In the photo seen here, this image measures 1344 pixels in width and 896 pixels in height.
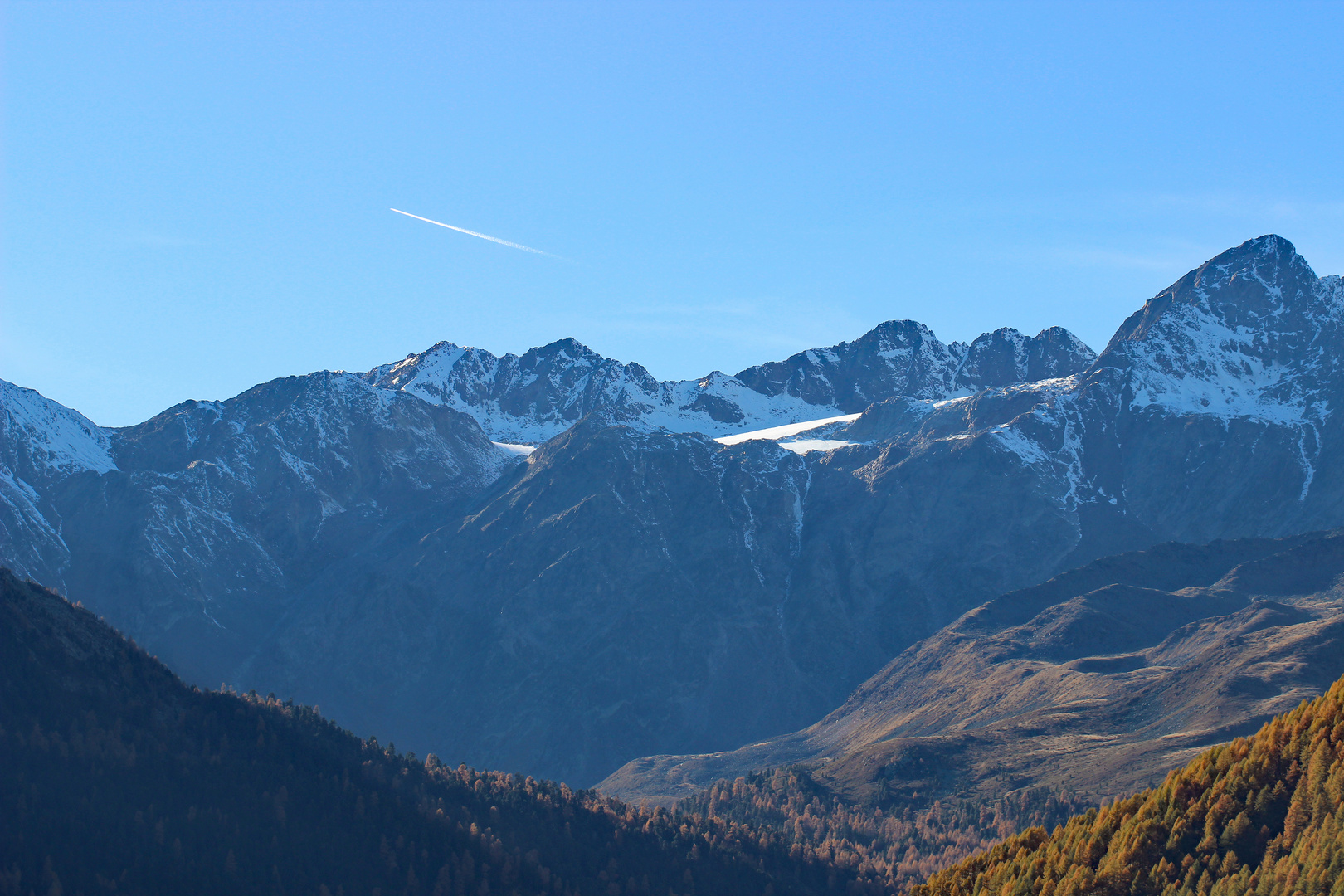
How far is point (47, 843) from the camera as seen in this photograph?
199 meters

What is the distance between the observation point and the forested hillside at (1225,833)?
132m

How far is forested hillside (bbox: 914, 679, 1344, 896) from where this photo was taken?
434 ft

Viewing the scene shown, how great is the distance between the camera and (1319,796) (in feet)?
445

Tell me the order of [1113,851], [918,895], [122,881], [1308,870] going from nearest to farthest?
[1308,870] → [1113,851] → [918,895] → [122,881]

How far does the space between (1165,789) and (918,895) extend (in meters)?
30.5

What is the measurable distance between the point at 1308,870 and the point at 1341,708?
23.5m

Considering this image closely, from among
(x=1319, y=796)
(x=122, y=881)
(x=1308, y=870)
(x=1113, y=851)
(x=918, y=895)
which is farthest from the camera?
(x=122, y=881)

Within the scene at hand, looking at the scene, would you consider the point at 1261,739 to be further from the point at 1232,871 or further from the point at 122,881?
the point at 122,881

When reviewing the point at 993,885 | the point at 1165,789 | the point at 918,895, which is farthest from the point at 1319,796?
the point at 918,895

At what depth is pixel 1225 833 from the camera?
14112cm

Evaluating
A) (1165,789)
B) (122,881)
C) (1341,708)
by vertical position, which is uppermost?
(1341,708)

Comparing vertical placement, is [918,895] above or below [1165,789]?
below

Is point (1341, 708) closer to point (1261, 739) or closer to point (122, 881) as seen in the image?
point (1261, 739)

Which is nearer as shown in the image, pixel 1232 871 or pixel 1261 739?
pixel 1232 871
